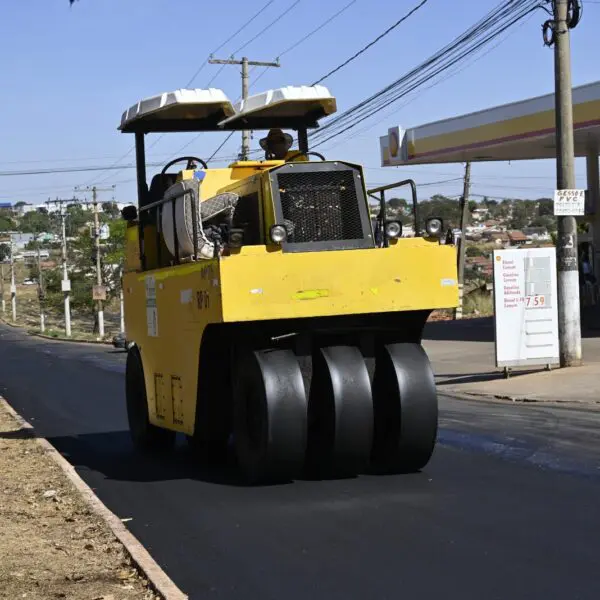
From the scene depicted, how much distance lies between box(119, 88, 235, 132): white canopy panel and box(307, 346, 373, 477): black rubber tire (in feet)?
11.3

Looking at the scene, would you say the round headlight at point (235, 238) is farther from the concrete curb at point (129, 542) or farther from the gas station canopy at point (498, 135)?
the gas station canopy at point (498, 135)

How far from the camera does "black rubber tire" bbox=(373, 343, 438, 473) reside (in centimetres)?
991

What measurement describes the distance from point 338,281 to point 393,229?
2.36ft

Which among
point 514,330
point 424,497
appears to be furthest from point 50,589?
point 514,330

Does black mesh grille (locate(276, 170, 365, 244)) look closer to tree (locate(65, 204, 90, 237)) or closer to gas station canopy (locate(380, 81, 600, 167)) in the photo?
gas station canopy (locate(380, 81, 600, 167))

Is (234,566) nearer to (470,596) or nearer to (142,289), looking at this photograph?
(470,596)

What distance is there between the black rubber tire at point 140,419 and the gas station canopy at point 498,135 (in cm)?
1695

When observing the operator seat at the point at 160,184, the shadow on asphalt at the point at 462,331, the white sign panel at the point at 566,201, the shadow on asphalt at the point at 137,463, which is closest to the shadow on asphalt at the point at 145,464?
the shadow on asphalt at the point at 137,463

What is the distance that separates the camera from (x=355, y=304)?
9594 mm

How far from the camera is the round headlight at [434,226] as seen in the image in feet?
32.2

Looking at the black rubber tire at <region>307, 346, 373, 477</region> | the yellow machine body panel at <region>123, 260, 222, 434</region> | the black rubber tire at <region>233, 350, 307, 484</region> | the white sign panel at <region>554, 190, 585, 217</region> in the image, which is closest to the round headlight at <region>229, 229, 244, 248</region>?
the yellow machine body panel at <region>123, 260, 222, 434</region>

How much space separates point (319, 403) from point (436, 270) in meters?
1.50

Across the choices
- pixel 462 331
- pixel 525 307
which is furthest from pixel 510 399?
pixel 462 331

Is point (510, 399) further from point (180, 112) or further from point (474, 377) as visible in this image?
point (180, 112)
